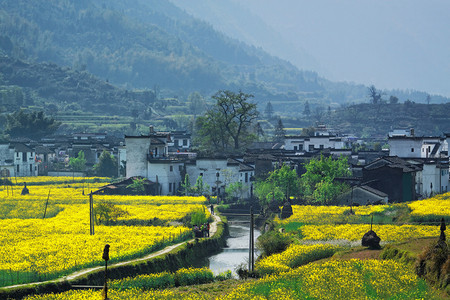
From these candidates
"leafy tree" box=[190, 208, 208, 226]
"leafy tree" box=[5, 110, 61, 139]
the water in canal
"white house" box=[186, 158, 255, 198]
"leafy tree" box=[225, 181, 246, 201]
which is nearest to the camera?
the water in canal

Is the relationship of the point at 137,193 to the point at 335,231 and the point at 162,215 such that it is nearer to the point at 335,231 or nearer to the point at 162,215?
the point at 162,215

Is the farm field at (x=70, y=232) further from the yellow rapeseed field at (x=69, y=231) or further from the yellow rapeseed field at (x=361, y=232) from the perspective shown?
the yellow rapeseed field at (x=361, y=232)

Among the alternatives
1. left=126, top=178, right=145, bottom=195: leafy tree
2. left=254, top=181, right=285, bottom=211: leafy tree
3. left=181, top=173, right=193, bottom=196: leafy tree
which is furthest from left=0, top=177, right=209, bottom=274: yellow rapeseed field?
left=181, top=173, right=193, bottom=196: leafy tree

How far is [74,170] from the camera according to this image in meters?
123

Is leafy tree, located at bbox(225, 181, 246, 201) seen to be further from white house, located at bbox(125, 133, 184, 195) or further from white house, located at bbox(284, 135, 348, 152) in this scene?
white house, located at bbox(284, 135, 348, 152)

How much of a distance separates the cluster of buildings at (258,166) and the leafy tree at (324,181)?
4.35ft

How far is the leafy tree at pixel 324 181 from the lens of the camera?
80.0 meters

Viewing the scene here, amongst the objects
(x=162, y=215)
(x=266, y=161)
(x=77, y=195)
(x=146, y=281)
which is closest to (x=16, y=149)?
(x=77, y=195)

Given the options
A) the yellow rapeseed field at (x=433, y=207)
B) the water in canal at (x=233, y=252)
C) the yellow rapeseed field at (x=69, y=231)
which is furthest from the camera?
the yellow rapeseed field at (x=433, y=207)

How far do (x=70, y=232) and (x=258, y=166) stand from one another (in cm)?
4348

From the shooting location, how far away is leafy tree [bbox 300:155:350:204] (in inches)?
3150

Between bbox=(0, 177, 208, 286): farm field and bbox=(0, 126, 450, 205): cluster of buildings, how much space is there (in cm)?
931

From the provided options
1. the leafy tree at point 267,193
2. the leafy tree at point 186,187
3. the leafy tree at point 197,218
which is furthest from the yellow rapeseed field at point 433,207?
the leafy tree at point 186,187

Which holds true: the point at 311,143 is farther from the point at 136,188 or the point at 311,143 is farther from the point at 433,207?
the point at 433,207
